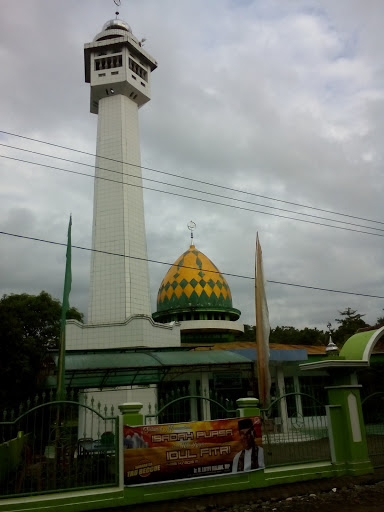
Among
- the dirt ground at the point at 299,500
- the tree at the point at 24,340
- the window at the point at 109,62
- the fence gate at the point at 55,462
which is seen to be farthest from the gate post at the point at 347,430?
the window at the point at 109,62

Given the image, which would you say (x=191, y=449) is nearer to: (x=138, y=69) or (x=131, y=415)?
(x=131, y=415)

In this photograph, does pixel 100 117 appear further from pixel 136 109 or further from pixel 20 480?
pixel 20 480

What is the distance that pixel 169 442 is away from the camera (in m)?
7.96

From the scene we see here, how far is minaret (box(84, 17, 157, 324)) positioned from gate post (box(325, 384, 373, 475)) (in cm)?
978

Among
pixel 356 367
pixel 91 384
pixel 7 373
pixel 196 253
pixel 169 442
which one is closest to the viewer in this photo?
pixel 169 442

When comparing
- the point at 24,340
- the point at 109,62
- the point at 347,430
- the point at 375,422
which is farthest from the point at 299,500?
the point at 109,62

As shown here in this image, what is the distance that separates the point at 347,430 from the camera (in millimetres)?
9664

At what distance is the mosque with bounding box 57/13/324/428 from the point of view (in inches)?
619

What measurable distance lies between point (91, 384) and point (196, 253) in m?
13.1

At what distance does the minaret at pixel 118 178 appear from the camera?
19.5m

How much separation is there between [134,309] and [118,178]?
6.51m

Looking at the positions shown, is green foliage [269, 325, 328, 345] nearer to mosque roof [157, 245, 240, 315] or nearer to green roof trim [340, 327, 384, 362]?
mosque roof [157, 245, 240, 315]

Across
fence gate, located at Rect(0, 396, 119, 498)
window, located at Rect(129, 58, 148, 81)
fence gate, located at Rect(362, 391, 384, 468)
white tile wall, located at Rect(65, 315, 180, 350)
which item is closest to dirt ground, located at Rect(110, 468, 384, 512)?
fence gate, located at Rect(0, 396, 119, 498)

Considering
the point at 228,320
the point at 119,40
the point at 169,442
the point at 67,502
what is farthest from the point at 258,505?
the point at 119,40
